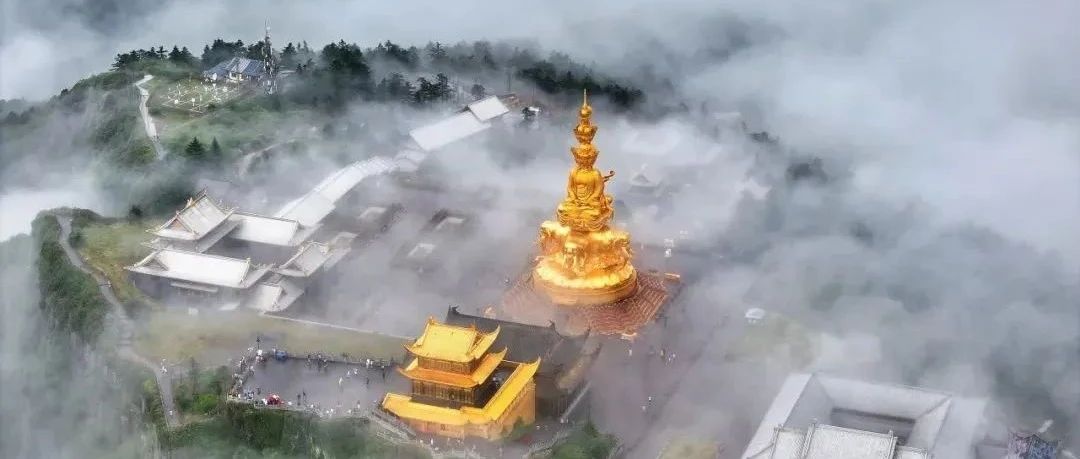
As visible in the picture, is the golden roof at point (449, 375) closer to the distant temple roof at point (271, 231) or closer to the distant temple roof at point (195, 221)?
the distant temple roof at point (271, 231)

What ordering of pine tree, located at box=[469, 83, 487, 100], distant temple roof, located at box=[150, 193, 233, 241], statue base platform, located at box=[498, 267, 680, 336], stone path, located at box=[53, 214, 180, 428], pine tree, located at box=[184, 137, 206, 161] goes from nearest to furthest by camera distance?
stone path, located at box=[53, 214, 180, 428] < statue base platform, located at box=[498, 267, 680, 336] < distant temple roof, located at box=[150, 193, 233, 241] < pine tree, located at box=[184, 137, 206, 161] < pine tree, located at box=[469, 83, 487, 100]

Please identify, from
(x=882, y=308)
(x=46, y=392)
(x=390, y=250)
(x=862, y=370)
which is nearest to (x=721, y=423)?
(x=862, y=370)

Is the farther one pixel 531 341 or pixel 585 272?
pixel 585 272

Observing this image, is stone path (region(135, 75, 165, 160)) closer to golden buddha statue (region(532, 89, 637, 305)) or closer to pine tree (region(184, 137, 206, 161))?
pine tree (region(184, 137, 206, 161))

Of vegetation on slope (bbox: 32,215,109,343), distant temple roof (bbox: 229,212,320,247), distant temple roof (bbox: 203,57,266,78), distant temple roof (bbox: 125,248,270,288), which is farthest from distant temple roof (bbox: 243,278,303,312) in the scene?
distant temple roof (bbox: 203,57,266,78)

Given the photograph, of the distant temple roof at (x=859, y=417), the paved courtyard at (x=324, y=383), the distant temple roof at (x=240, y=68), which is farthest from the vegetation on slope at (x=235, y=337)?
the distant temple roof at (x=240, y=68)

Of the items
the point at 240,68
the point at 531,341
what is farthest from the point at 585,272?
the point at 240,68

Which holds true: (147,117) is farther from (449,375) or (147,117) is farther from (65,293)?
(449,375)
